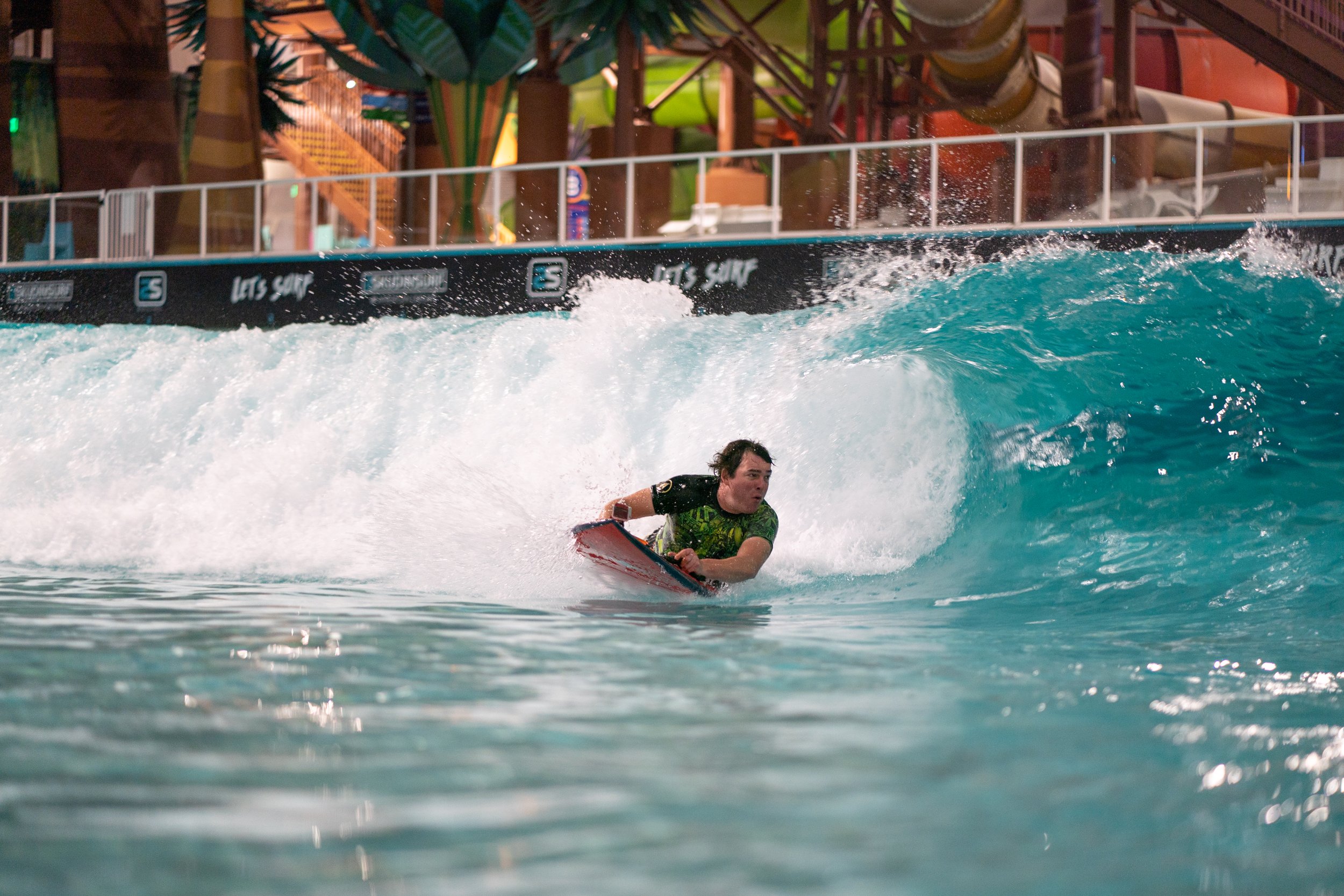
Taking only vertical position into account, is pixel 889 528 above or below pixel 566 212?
below

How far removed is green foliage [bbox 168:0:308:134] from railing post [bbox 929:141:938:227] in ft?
59.0

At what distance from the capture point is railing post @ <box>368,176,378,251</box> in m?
17.1

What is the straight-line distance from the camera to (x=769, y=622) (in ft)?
18.8

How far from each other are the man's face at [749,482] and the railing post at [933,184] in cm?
791

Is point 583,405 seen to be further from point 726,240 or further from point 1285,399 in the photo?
point 1285,399

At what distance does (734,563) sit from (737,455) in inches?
21.9

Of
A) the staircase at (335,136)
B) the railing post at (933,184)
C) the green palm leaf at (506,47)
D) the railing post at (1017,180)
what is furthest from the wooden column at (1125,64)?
the staircase at (335,136)

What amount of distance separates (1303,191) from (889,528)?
6730 millimetres

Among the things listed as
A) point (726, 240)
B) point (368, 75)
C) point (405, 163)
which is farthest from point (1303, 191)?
point (405, 163)

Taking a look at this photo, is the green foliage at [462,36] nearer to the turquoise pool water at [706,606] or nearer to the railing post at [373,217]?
the railing post at [373,217]

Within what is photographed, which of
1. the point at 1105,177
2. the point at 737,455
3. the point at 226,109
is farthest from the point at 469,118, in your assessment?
the point at 737,455

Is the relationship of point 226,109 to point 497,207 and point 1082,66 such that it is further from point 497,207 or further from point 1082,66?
point 1082,66

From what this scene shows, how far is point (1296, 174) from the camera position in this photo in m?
12.7

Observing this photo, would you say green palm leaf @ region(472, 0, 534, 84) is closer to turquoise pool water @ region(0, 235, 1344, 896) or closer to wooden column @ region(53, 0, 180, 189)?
wooden column @ region(53, 0, 180, 189)
